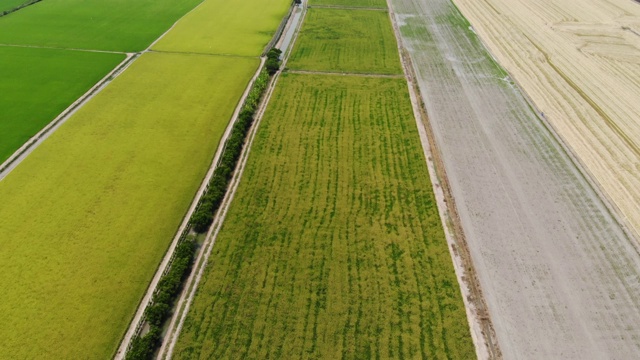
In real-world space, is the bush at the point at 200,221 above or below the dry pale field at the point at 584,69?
Answer: below

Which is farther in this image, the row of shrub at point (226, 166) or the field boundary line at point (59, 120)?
the field boundary line at point (59, 120)

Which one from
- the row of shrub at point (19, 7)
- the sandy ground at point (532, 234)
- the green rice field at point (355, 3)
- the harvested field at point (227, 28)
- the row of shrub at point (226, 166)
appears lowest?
the sandy ground at point (532, 234)

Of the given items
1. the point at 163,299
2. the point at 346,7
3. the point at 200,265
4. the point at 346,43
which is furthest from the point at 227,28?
the point at 163,299

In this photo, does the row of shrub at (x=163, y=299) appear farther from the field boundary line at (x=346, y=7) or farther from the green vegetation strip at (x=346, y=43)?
the field boundary line at (x=346, y=7)

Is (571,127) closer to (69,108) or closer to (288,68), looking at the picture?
(288,68)

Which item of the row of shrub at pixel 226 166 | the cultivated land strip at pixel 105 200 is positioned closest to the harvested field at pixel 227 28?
the cultivated land strip at pixel 105 200

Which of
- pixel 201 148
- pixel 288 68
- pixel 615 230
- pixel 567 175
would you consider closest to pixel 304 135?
Answer: pixel 201 148
